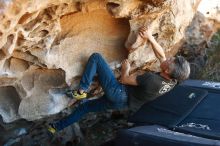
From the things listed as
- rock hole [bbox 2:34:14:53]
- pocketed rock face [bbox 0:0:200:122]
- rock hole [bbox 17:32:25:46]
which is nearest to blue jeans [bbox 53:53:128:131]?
pocketed rock face [bbox 0:0:200:122]

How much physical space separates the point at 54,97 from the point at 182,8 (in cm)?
173

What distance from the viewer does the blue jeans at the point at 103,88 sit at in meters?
5.29

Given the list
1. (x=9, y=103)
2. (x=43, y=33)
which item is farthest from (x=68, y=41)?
(x=9, y=103)

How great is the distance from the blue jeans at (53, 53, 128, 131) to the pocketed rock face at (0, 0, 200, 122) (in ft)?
0.56

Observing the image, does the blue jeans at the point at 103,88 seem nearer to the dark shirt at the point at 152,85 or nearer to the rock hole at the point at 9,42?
the dark shirt at the point at 152,85

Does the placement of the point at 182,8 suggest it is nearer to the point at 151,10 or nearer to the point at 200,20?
the point at 151,10

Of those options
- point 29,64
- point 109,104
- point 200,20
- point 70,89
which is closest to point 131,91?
point 109,104

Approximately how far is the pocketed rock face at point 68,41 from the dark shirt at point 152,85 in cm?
39

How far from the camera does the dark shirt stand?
5.20 m

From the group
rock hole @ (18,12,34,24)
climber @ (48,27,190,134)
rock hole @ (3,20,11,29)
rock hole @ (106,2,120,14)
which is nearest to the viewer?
rock hole @ (3,20,11,29)

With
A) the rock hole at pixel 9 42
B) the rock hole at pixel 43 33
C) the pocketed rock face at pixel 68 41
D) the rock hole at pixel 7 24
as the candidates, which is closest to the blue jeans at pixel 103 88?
the pocketed rock face at pixel 68 41

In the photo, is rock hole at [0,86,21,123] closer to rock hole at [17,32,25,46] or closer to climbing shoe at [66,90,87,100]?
climbing shoe at [66,90,87,100]

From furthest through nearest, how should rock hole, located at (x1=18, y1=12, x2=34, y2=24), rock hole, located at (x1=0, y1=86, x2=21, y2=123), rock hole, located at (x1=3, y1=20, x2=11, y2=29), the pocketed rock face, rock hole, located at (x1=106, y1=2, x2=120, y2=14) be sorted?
rock hole, located at (x1=0, y1=86, x2=21, y2=123) < rock hole, located at (x1=106, y1=2, x2=120, y2=14) < the pocketed rock face < rock hole, located at (x1=18, y1=12, x2=34, y2=24) < rock hole, located at (x1=3, y1=20, x2=11, y2=29)

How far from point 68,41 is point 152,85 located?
948mm
